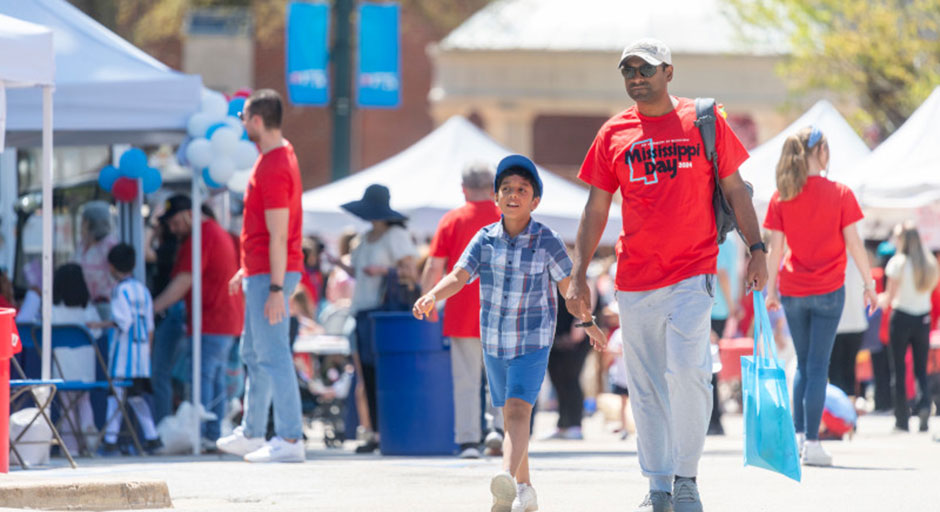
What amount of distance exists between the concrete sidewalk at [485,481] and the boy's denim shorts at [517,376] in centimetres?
54

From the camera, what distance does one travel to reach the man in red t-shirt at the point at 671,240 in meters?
7.16

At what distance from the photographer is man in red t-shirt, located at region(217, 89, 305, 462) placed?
10.3m

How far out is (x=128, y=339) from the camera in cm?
1172

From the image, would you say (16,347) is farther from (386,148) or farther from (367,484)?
(386,148)

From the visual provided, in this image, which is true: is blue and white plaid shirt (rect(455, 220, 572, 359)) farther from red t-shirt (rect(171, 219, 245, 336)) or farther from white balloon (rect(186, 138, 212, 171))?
red t-shirt (rect(171, 219, 245, 336))

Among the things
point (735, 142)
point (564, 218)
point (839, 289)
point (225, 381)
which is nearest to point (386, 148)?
point (564, 218)

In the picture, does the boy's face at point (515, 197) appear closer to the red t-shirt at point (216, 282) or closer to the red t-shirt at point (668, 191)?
the red t-shirt at point (668, 191)

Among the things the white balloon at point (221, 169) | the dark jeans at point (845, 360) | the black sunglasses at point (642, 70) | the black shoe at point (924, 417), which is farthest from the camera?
the black shoe at point (924, 417)

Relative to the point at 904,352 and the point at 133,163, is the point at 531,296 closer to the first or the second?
the point at 133,163

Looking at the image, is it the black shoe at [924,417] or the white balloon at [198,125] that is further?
the black shoe at [924,417]

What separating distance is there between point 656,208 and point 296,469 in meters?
3.71

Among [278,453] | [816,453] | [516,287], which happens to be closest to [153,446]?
[278,453]

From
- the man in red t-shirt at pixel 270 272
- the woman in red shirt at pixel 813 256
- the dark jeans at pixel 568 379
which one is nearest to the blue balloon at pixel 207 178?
the man in red t-shirt at pixel 270 272

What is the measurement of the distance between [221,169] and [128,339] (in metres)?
1.29
